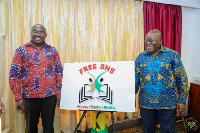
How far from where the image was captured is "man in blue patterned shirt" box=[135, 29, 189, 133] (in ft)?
5.26

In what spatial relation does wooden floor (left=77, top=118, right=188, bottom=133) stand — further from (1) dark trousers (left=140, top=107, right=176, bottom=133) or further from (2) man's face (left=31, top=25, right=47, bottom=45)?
(2) man's face (left=31, top=25, right=47, bottom=45)

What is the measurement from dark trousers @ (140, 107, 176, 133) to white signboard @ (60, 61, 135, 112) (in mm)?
209

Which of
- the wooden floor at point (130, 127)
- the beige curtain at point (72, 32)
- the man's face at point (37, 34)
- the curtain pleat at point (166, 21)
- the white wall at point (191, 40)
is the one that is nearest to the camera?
the man's face at point (37, 34)

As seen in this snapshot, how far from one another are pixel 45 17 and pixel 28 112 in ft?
4.51

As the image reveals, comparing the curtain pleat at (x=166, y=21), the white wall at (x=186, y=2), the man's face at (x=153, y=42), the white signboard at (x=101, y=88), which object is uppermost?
the white wall at (x=186, y=2)

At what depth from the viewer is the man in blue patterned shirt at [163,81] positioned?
1603 millimetres

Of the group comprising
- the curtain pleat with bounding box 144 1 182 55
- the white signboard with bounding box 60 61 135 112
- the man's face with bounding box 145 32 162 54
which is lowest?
the white signboard with bounding box 60 61 135 112

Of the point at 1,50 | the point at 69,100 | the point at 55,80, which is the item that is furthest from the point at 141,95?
the point at 1,50

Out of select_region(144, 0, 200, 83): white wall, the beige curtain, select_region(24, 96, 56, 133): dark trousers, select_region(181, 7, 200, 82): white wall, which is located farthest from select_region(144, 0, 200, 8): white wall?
select_region(24, 96, 56, 133): dark trousers

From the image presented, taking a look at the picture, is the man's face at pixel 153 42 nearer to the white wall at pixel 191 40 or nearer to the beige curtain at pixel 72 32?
the beige curtain at pixel 72 32

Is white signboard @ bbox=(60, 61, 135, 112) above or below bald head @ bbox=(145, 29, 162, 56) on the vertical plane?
below

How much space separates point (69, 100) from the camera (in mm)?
1760

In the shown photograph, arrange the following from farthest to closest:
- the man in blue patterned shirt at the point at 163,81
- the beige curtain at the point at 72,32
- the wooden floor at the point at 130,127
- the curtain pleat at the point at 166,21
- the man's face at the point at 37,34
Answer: the curtain pleat at the point at 166,21 < the wooden floor at the point at 130,127 < the beige curtain at the point at 72,32 < the man's face at the point at 37,34 < the man in blue patterned shirt at the point at 163,81

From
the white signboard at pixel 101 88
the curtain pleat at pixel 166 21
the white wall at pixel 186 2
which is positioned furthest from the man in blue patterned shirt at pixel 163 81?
the white wall at pixel 186 2
